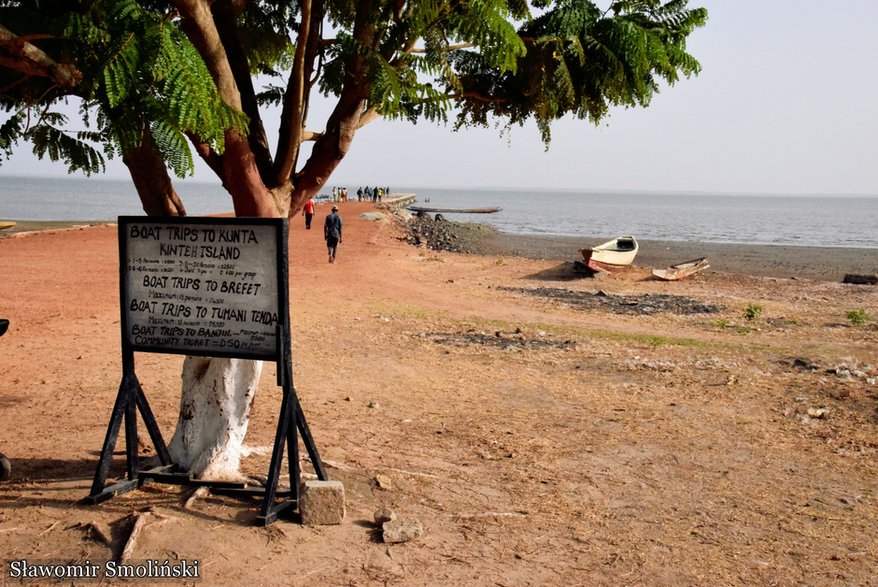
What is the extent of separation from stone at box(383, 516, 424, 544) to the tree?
5.07 ft

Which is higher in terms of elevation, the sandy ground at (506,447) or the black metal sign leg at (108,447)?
the black metal sign leg at (108,447)

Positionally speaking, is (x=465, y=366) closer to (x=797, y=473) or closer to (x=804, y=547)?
(x=797, y=473)

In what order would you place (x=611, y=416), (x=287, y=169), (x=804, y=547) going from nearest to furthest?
(x=804, y=547) < (x=287, y=169) < (x=611, y=416)

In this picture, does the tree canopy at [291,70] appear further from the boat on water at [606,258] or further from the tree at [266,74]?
the boat on water at [606,258]

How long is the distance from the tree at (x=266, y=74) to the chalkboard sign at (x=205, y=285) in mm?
536

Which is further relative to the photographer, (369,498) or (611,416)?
(611,416)

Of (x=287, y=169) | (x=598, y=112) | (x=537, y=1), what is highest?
(x=537, y=1)

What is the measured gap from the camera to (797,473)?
24.2 ft

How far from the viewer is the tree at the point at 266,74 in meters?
4.89

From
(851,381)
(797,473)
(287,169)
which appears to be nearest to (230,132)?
(287,169)

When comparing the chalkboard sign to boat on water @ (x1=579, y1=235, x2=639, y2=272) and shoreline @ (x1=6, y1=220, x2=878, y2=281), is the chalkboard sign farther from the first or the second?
shoreline @ (x1=6, y1=220, x2=878, y2=281)

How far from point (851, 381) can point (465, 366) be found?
5138mm

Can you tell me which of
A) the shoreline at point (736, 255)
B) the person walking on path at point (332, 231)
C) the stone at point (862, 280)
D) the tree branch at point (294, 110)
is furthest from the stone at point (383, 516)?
the shoreline at point (736, 255)

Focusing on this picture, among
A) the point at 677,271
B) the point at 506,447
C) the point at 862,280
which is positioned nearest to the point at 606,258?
the point at 677,271
